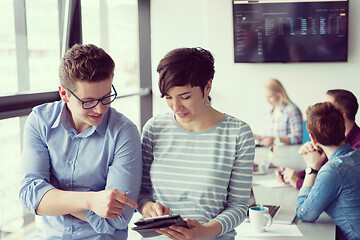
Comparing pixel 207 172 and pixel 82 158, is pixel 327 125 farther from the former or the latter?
pixel 82 158

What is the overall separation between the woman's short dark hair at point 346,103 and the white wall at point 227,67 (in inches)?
81.8

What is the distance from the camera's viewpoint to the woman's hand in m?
1.47

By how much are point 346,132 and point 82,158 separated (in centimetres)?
190

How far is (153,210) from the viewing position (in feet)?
5.12

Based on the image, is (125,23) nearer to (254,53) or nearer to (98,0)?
(98,0)

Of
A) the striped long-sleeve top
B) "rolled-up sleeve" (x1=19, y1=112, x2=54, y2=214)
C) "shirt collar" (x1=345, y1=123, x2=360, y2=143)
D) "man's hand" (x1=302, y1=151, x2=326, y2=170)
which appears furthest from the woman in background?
"rolled-up sleeve" (x1=19, y1=112, x2=54, y2=214)

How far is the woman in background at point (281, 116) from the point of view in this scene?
176 inches

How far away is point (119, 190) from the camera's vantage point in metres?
1.52

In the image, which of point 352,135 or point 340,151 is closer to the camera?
point 340,151

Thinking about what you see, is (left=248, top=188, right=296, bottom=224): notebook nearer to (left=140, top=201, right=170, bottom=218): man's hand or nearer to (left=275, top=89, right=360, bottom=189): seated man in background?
(left=275, top=89, right=360, bottom=189): seated man in background

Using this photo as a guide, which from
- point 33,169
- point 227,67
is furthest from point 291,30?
point 33,169

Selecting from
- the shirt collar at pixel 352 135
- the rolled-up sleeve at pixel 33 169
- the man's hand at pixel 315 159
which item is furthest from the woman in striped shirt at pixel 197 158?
the shirt collar at pixel 352 135

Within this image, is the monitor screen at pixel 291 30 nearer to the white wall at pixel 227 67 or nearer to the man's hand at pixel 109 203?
the white wall at pixel 227 67

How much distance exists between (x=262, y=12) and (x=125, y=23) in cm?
154
